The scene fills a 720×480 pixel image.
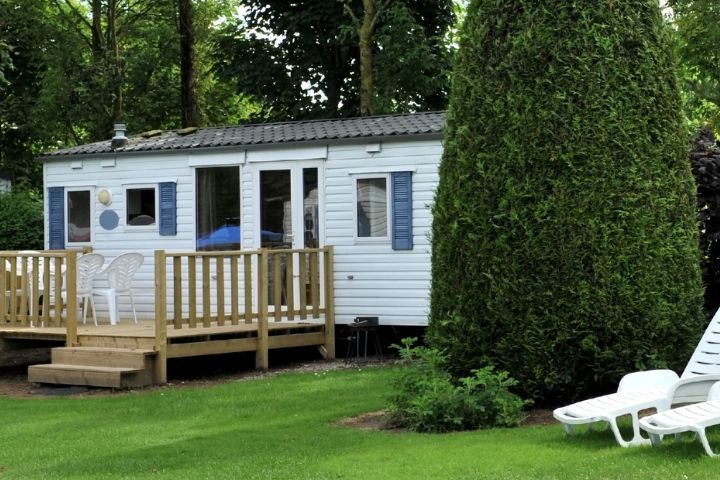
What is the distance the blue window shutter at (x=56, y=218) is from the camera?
1378 cm

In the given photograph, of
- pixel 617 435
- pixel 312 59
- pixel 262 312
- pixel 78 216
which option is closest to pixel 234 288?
pixel 262 312

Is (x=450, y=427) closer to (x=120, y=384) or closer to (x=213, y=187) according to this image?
(x=120, y=384)

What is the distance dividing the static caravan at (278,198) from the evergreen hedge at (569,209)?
3.63 meters

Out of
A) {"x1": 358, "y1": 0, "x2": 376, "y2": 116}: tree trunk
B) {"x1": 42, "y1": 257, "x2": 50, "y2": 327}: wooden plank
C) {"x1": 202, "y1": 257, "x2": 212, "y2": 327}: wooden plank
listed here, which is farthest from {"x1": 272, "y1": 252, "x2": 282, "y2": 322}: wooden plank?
{"x1": 358, "y1": 0, "x2": 376, "y2": 116}: tree trunk

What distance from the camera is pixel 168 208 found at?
42.9 ft

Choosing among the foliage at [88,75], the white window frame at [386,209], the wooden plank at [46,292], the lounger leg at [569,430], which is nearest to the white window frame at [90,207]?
the wooden plank at [46,292]

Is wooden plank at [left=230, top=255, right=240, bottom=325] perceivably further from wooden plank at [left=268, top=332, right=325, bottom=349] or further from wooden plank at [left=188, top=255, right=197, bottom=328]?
wooden plank at [left=268, top=332, right=325, bottom=349]

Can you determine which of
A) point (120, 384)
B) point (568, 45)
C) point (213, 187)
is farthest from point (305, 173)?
point (568, 45)

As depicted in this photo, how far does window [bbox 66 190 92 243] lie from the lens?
44.9 ft

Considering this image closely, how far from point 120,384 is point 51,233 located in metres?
4.27

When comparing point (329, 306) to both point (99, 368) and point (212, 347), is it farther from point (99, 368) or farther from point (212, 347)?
point (99, 368)

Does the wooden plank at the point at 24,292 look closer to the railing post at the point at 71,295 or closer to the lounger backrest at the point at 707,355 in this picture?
the railing post at the point at 71,295

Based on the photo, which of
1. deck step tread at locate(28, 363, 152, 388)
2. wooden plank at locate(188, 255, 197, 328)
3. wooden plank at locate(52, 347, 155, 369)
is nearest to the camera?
deck step tread at locate(28, 363, 152, 388)

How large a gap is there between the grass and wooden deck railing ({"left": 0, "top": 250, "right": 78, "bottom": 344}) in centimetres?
160
